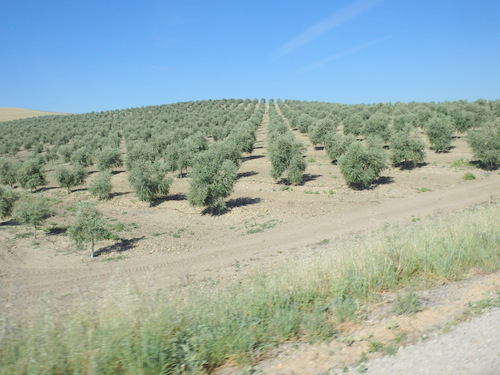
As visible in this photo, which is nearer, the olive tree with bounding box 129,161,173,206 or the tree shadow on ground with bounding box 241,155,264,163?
the olive tree with bounding box 129,161,173,206

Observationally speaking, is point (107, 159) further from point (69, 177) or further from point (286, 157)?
point (286, 157)

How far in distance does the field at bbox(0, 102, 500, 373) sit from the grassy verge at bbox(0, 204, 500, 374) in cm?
340

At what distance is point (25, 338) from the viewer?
13.6 ft

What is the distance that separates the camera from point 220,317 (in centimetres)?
477

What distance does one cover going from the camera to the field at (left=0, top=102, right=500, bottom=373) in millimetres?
15047

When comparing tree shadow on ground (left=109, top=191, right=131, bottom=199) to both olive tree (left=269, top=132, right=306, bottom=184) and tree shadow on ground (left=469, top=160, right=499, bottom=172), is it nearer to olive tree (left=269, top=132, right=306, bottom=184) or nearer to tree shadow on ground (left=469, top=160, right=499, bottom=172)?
olive tree (left=269, top=132, right=306, bottom=184)

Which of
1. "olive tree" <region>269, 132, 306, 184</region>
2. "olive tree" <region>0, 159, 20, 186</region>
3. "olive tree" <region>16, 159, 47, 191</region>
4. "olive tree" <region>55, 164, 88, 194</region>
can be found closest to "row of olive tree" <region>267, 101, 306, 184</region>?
"olive tree" <region>269, 132, 306, 184</region>

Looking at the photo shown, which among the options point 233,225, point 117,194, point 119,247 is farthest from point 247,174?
point 119,247

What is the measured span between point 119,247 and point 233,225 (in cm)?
741

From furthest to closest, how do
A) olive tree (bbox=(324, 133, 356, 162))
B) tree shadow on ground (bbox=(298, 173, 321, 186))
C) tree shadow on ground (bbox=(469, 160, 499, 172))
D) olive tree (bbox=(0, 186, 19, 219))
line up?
1. olive tree (bbox=(324, 133, 356, 162))
2. tree shadow on ground (bbox=(298, 173, 321, 186))
3. tree shadow on ground (bbox=(469, 160, 499, 172))
4. olive tree (bbox=(0, 186, 19, 219))

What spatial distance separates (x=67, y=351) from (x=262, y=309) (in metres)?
2.76

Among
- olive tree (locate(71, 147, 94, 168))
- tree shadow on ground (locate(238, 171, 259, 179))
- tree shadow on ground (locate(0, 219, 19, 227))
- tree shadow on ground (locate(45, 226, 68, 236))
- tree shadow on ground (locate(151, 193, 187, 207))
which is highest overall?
olive tree (locate(71, 147, 94, 168))

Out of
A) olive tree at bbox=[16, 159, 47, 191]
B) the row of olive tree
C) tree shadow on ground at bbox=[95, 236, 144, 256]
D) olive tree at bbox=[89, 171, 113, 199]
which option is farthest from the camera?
olive tree at bbox=[16, 159, 47, 191]

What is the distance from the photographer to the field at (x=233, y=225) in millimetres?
15047
